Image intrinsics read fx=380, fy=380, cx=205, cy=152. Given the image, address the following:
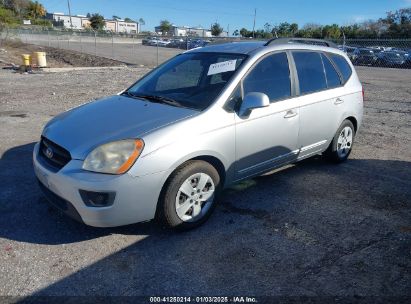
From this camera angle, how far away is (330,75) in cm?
511

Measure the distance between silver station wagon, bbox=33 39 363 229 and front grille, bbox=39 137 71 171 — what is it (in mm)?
12

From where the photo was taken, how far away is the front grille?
3.27 meters

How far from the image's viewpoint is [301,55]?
185 inches

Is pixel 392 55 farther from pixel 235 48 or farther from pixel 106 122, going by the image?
pixel 106 122

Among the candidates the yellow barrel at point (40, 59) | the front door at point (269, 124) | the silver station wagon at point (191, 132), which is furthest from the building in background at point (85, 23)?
the front door at point (269, 124)

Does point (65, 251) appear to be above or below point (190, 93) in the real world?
below

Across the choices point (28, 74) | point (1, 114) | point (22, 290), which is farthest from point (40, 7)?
point (22, 290)

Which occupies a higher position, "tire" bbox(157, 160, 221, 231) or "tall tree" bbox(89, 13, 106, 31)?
"tall tree" bbox(89, 13, 106, 31)

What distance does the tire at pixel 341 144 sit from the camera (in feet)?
17.5

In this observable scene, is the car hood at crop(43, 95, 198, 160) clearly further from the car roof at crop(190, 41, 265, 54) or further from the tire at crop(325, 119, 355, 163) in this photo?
the tire at crop(325, 119, 355, 163)

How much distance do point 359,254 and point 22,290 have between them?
8.94ft

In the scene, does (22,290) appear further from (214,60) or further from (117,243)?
(214,60)

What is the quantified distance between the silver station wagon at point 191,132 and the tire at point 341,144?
7.0 inches

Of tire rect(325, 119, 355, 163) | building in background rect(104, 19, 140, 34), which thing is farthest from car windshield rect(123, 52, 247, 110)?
building in background rect(104, 19, 140, 34)
